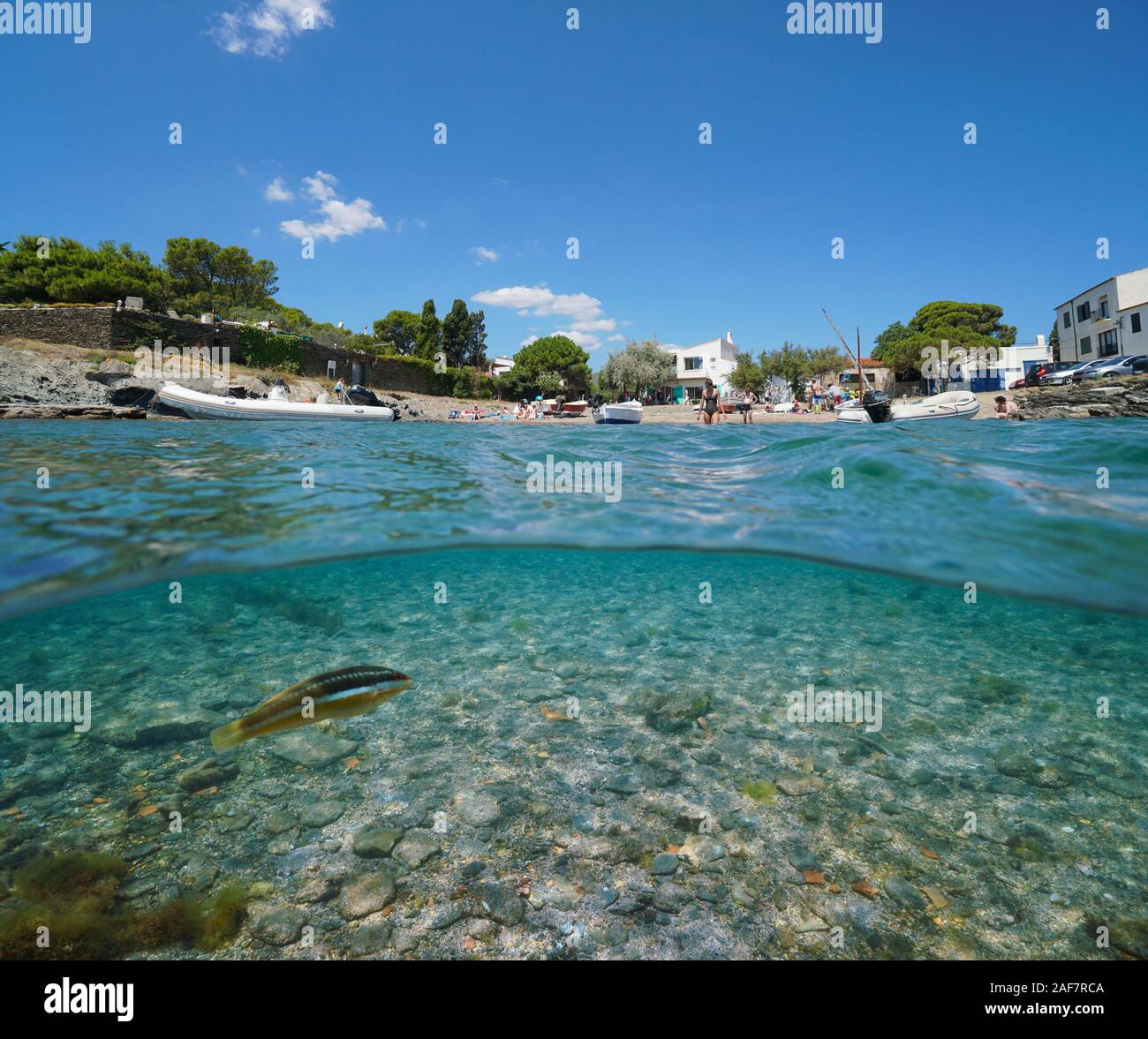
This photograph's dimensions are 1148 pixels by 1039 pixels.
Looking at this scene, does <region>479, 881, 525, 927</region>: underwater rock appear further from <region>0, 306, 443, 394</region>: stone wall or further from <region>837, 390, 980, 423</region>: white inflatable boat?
<region>0, 306, 443, 394</region>: stone wall

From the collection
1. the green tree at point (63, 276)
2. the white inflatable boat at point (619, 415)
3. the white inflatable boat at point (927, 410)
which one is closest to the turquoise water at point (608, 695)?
the white inflatable boat at point (927, 410)

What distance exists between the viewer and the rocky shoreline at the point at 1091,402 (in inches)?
926

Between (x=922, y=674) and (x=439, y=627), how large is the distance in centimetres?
555

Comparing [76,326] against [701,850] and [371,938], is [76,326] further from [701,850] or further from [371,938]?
[701,850]

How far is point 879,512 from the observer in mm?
7082

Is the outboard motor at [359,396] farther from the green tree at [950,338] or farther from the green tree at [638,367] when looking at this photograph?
the green tree at [950,338]

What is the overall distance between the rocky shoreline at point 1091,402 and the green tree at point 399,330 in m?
78.7

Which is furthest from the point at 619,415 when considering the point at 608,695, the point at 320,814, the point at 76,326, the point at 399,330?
the point at 399,330

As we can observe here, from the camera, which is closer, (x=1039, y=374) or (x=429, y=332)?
(x=1039, y=374)

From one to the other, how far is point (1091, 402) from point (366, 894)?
3400 cm

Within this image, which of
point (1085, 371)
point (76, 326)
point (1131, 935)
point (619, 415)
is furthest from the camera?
point (1085, 371)

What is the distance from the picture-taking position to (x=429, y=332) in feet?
257

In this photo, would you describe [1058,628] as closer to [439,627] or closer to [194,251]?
[439,627]
